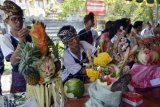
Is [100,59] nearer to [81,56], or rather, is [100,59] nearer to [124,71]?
[124,71]

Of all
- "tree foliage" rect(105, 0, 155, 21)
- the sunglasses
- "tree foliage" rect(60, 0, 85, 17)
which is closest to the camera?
the sunglasses

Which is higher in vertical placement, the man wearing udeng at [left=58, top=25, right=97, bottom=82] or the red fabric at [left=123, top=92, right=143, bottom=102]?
the man wearing udeng at [left=58, top=25, right=97, bottom=82]

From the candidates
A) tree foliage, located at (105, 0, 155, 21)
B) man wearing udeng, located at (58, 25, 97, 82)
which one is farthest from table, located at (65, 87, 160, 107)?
tree foliage, located at (105, 0, 155, 21)

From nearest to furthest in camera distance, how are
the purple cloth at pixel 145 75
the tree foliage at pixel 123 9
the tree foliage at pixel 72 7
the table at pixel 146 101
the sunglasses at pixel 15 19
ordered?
the table at pixel 146 101 → the purple cloth at pixel 145 75 → the sunglasses at pixel 15 19 → the tree foliage at pixel 72 7 → the tree foliage at pixel 123 9

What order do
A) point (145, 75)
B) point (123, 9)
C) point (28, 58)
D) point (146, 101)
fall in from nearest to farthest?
point (28, 58)
point (146, 101)
point (145, 75)
point (123, 9)

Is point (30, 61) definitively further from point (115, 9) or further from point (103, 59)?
point (115, 9)

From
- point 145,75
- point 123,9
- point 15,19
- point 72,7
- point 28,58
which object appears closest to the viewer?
point 28,58

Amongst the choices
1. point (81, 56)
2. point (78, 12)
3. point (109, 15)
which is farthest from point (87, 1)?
point (81, 56)

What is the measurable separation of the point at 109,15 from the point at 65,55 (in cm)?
658

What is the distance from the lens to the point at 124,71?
1.22 metres

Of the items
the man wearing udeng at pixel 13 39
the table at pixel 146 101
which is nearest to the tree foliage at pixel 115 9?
the man wearing udeng at pixel 13 39

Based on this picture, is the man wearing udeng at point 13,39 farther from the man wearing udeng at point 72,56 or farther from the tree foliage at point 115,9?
the tree foliage at point 115,9

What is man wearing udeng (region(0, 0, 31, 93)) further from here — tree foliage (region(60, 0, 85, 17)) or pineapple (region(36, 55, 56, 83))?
tree foliage (region(60, 0, 85, 17))

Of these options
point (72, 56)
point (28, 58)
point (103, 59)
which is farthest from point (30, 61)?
point (72, 56)
